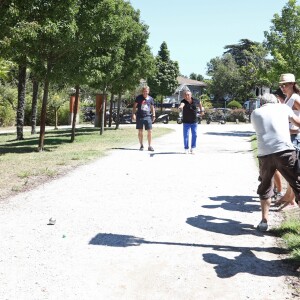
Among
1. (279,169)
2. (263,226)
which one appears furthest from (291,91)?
(263,226)

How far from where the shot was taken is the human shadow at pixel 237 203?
6291 mm

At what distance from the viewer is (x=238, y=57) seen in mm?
95562

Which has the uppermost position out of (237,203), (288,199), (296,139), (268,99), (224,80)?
(224,80)

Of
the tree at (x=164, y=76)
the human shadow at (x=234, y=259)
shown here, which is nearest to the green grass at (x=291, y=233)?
the human shadow at (x=234, y=259)

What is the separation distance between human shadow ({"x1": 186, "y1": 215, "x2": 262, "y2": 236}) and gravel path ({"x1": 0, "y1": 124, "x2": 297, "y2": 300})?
1 cm

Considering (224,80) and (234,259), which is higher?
(224,80)

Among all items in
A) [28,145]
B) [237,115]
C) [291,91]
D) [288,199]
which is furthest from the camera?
[237,115]

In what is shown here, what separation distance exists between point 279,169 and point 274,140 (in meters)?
0.32

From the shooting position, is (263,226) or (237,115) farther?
(237,115)

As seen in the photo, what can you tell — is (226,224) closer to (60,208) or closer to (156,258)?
(156,258)

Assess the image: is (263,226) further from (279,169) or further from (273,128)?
(273,128)

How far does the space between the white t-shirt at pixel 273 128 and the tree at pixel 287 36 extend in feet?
68.1

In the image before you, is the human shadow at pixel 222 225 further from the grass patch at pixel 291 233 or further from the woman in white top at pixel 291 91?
the woman in white top at pixel 291 91

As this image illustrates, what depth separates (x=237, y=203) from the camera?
661 centimetres
